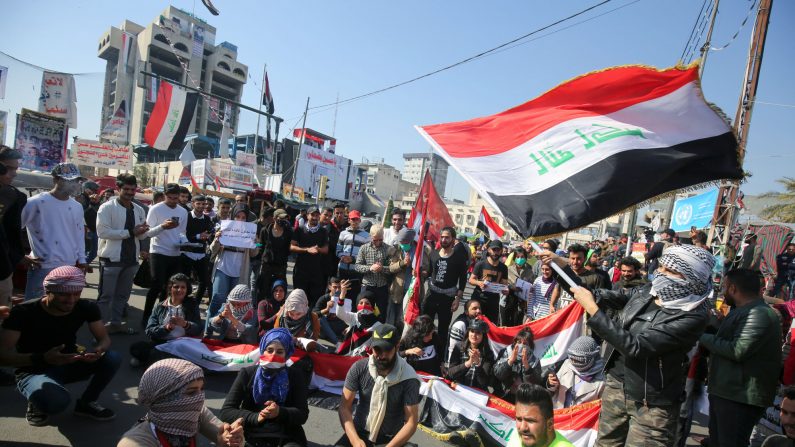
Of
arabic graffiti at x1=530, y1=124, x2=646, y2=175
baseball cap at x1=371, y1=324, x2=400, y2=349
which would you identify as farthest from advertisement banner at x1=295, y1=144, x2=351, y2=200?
arabic graffiti at x1=530, y1=124, x2=646, y2=175

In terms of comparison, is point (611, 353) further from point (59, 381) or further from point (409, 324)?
point (59, 381)

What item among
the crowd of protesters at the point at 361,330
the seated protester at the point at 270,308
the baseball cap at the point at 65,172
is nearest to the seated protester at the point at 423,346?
the crowd of protesters at the point at 361,330

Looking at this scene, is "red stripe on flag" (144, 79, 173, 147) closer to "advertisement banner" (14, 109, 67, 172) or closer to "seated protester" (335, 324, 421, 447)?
"advertisement banner" (14, 109, 67, 172)

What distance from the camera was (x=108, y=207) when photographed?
17.2ft

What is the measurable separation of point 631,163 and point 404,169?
167434 millimetres

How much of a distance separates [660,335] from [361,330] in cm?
380

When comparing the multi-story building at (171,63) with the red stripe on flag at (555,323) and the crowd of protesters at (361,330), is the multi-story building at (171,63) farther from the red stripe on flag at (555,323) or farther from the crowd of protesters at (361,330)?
the red stripe on flag at (555,323)

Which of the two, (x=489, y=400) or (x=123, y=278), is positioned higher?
(x=123, y=278)

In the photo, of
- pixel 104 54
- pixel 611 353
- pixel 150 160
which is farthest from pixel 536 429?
pixel 104 54

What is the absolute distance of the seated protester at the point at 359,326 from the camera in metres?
5.39

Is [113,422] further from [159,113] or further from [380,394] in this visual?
[159,113]

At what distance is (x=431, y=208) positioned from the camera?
6.77 m

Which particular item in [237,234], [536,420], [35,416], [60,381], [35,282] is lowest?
[35,416]

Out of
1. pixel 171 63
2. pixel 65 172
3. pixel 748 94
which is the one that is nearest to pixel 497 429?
pixel 65 172
